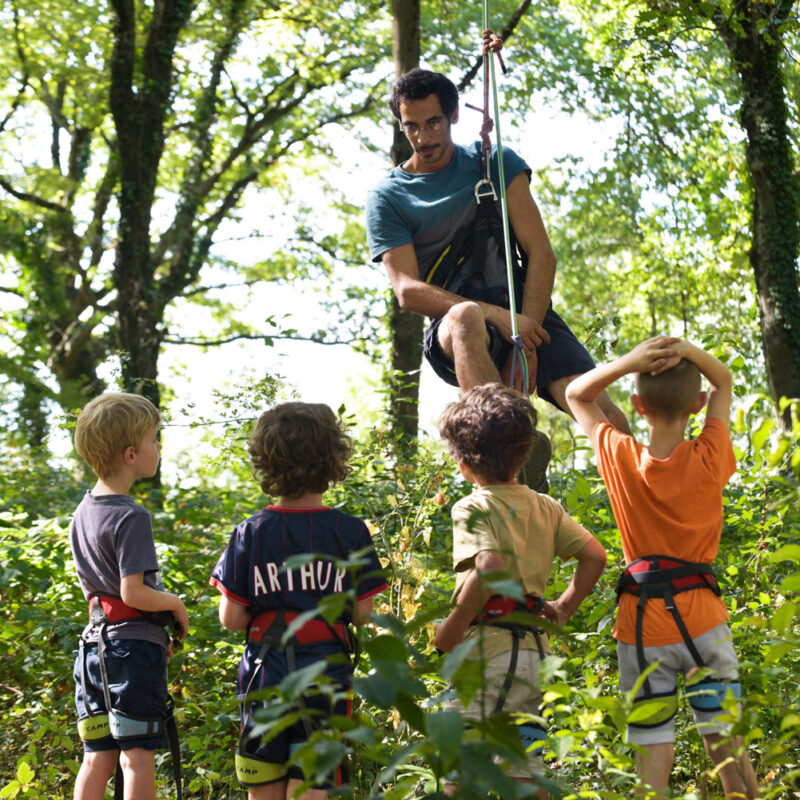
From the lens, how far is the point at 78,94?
68.0ft

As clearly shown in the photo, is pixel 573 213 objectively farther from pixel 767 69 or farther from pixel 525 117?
pixel 767 69

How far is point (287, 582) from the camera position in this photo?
8.86 feet

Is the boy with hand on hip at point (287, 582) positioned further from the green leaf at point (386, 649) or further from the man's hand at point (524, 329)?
the man's hand at point (524, 329)

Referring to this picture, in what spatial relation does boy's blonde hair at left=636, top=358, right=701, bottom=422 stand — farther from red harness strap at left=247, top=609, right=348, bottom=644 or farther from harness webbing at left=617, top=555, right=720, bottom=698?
red harness strap at left=247, top=609, right=348, bottom=644

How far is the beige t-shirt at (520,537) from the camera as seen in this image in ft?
8.47

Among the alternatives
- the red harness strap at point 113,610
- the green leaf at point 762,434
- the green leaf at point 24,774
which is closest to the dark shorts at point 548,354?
the green leaf at point 762,434

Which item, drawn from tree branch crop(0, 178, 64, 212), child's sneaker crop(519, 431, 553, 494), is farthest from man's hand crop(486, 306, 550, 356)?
tree branch crop(0, 178, 64, 212)

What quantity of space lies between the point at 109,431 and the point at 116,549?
15.6 inches

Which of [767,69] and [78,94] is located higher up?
[78,94]

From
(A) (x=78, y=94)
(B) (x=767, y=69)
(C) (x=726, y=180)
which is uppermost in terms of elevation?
(A) (x=78, y=94)

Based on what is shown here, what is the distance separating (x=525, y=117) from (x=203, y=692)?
1607 centimetres

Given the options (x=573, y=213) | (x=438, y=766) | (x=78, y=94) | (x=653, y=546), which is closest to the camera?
(x=438, y=766)

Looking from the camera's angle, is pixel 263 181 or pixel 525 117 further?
pixel 263 181

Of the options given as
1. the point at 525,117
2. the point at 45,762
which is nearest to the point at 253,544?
the point at 45,762
